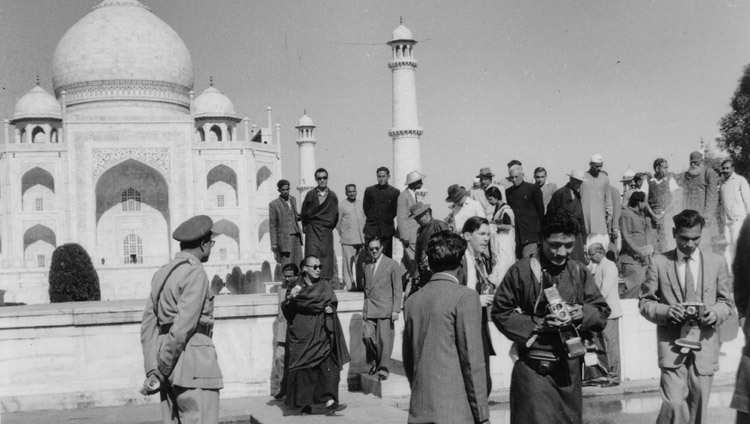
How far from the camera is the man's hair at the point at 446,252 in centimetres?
367

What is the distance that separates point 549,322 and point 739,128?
87.4 ft

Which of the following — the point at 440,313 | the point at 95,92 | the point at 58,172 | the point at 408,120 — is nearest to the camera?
the point at 440,313

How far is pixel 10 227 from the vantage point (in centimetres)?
3462

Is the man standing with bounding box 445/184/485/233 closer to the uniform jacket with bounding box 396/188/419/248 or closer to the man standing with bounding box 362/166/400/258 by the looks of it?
the uniform jacket with bounding box 396/188/419/248

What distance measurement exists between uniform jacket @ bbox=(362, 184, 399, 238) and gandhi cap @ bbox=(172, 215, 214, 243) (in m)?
4.21

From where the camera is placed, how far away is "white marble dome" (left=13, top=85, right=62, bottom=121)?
126 ft

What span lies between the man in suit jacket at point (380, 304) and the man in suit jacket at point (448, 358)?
3245 millimetres

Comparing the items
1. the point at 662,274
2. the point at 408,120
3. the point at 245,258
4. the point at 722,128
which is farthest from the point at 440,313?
the point at 245,258

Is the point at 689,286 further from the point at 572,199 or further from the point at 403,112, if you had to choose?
the point at 403,112

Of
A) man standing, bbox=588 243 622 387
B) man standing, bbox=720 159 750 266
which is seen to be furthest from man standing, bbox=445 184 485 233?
man standing, bbox=720 159 750 266

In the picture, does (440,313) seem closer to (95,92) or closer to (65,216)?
(65,216)

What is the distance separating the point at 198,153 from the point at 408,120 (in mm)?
11243

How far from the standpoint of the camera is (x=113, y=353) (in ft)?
23.2

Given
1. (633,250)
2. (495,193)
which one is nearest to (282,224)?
(495,193)
